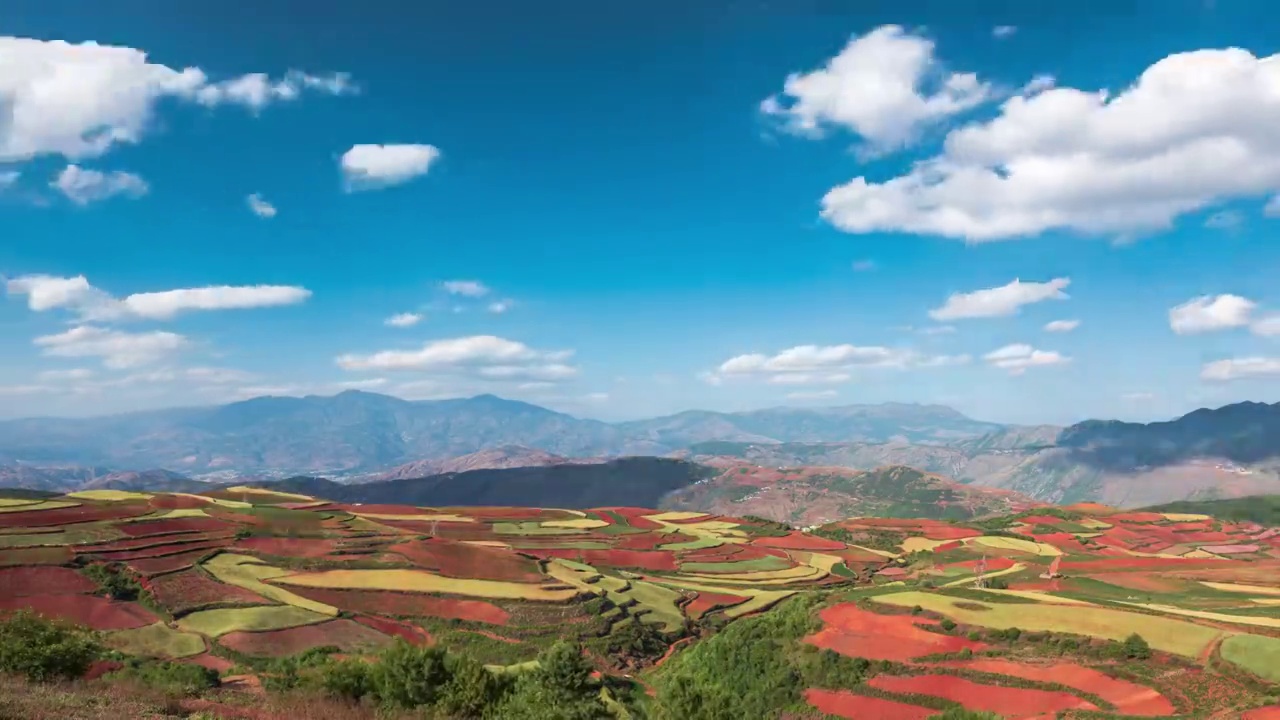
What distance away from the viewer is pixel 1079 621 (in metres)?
44.8

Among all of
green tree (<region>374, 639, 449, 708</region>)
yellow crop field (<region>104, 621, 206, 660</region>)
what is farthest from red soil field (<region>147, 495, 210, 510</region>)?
green tree (<region>374, 639, 449, 708</region>)

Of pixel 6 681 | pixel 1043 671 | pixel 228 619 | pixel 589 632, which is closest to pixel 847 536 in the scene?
pixel 589 632

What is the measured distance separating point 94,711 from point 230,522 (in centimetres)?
6874

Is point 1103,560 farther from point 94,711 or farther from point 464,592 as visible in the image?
point 94,711

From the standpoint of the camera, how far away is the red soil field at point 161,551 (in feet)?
205

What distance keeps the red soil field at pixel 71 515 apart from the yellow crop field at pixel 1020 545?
12851cm

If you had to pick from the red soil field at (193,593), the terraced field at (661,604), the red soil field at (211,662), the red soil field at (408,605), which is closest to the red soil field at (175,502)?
the terraced field at (661,604)

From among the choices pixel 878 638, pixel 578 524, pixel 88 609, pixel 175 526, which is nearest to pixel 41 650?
pixel 88 609

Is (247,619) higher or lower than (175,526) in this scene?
lower

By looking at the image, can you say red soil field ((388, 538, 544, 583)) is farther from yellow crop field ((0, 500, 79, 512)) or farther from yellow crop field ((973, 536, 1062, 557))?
yellow crop field ((973, 536, 1062, 557))

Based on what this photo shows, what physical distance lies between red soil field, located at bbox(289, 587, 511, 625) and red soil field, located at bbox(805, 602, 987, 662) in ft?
97.1

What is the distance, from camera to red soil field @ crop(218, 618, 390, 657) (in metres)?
49.2

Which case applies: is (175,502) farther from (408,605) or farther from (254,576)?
(408,605)

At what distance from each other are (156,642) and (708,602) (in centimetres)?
5324
